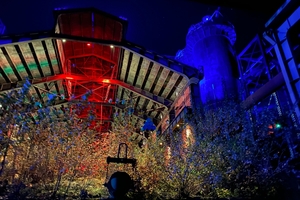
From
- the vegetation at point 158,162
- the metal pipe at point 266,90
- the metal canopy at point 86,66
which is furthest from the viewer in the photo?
the metal canopy at point 86,66

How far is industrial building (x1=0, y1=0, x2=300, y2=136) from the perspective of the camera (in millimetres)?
10789

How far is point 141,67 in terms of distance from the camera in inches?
647

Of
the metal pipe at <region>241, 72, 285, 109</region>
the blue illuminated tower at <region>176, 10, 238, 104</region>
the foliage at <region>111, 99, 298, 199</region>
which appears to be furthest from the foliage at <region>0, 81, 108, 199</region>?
the blue illuminated tower at <region>176, 10, 238, 104</region>

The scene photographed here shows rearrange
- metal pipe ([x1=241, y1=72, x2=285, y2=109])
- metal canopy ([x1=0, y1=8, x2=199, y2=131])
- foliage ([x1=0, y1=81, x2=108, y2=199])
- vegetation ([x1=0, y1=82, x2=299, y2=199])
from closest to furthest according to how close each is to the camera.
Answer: vegetation ([x1=0, y1=82, x2=299, y2=199]), foliage ([x1=0, y1=81, x2=108, y2=199]), metal pipe ([x1=241, y1=72, x2=285, y2=109]), metal canopy ([x1=0, y1=8, x2=199, y2=131])

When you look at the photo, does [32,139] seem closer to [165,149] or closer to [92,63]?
[165,149]

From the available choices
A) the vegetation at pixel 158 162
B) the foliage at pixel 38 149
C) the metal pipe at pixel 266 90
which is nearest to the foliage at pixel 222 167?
the vegetation at pixel 158 162

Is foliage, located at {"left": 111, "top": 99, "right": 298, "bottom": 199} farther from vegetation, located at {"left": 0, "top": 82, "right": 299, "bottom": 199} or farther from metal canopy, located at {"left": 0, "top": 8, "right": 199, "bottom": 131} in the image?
metal canopy, located at {"left": 0, "top": 8, "right": 199, "bottom": 131}

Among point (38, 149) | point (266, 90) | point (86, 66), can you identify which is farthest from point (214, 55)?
point (38, 149)

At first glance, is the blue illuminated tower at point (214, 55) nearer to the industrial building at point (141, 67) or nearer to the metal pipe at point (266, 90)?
the industrial building at point (141, 67)

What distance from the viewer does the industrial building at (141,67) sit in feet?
35.4

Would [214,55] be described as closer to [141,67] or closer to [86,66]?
[141,67]

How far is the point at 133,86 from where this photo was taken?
60.1ft

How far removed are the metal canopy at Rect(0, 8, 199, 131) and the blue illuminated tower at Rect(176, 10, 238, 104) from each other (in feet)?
14.8

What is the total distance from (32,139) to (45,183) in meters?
1.96
